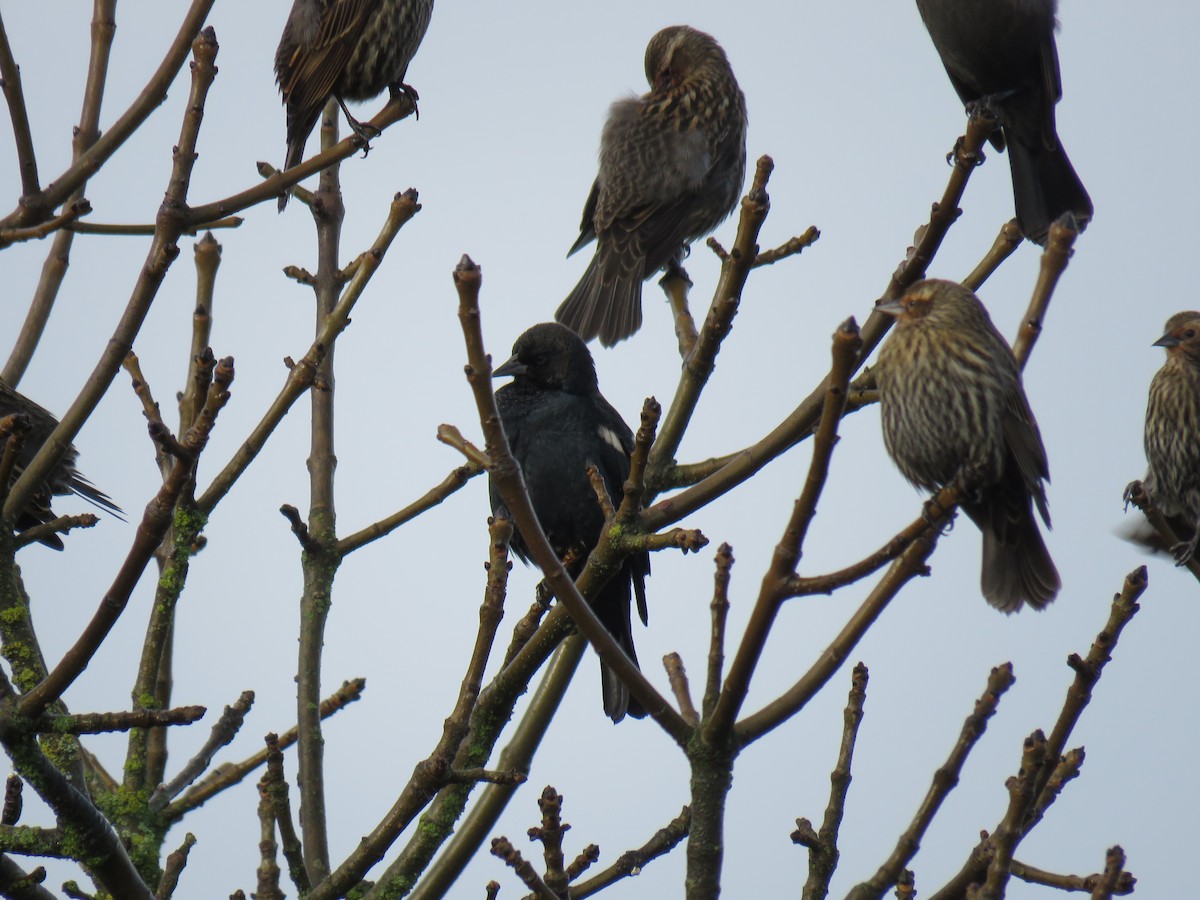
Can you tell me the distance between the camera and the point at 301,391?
2.83m

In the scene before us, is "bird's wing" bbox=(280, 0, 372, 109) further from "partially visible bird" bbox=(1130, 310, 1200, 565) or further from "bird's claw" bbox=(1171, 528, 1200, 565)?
"bird's claw" bbox=(1171, 528, 1200, 565)

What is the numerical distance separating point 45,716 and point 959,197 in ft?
6.31

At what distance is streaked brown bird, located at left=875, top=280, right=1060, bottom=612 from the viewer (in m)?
3.24

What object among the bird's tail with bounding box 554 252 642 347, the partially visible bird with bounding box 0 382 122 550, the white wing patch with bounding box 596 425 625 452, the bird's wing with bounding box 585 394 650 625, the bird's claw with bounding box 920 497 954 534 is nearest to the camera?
the bird's claw with bounding box 920 497 954 534

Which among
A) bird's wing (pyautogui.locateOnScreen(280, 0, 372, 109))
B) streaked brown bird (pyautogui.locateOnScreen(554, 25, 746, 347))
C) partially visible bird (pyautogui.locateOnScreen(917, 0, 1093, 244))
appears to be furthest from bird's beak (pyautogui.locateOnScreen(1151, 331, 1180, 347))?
bird's wing (pyautogui.locateOnScreen(280, 0, 372, 109))

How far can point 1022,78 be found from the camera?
5383mm

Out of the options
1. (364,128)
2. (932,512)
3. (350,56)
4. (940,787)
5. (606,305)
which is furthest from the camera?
(606,305)

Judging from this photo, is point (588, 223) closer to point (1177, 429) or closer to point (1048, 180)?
point (1048, 180)

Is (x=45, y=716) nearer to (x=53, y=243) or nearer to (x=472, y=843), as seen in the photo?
(x=472, y=843)

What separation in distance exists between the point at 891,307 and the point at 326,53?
10.3 ft

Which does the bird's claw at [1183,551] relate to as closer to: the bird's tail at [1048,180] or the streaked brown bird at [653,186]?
the bird's tail at [1048,180]

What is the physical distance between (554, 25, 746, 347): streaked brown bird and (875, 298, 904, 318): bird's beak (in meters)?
2.76

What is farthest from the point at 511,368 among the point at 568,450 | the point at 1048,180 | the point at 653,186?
the point at 1048,180

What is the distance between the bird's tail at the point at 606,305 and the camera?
6.06 meters
